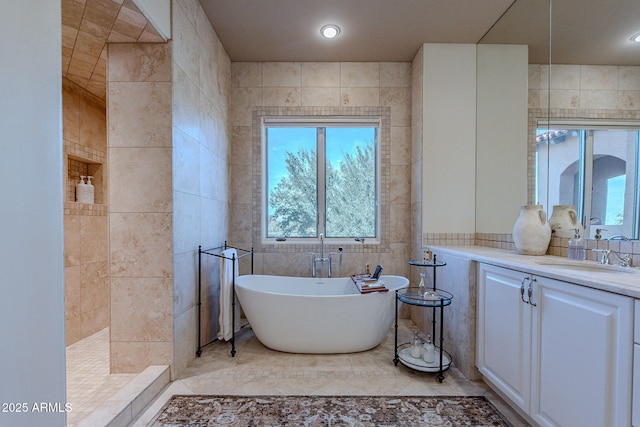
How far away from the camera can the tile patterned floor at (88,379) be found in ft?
5.12

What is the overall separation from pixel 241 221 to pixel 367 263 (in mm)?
1443

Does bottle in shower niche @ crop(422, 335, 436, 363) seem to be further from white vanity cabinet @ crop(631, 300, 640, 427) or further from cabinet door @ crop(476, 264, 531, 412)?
white vanity cabinet @ crop(631, 300, 640, 427)

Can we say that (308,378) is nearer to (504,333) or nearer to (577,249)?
(504,333)

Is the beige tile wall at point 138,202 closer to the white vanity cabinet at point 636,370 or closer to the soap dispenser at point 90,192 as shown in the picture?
the soap dispenser at point 90,192

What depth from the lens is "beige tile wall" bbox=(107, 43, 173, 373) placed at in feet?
6.26

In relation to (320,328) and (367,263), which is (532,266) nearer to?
(320,328)

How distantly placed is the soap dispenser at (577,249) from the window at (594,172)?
6 cm

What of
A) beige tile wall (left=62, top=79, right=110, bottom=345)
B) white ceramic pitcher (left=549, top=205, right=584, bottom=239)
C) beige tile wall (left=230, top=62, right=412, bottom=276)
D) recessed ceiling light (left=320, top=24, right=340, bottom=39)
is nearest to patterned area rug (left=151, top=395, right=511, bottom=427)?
white ceramic pitcher (left=549, top=205, right=584, bottom=239)

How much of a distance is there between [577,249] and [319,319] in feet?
5.77

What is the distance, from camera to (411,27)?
2.51 meters

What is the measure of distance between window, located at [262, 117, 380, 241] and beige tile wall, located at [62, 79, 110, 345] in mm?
1676

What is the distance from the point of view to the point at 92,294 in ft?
8.95

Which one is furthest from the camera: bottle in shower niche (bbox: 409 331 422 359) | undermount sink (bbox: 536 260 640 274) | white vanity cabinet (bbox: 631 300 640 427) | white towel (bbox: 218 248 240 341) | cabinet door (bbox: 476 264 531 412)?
white towel (bbox: 218 248 240 341)

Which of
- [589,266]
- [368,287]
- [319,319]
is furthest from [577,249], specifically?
[319,319]
